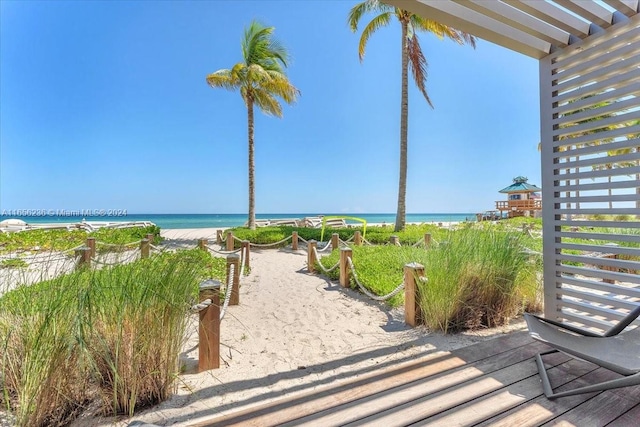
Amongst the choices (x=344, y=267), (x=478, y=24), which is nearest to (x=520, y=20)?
(x=478, y=24)

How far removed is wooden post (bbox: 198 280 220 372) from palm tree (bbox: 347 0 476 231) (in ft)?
33.5

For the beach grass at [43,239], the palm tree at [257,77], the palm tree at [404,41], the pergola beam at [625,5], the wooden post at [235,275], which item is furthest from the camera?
the palm tree at [257,77]

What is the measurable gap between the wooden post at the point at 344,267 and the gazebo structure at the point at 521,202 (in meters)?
23.9

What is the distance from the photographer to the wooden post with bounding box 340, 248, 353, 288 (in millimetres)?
5520

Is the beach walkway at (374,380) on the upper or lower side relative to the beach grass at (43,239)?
lower

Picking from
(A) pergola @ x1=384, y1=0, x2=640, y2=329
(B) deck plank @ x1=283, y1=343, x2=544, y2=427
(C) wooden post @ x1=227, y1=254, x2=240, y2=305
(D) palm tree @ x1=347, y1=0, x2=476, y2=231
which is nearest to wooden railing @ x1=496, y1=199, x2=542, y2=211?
(D) palm tree @ x1=347, y1=0, x2=476, y2=231

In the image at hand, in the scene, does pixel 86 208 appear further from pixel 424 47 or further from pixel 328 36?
pixel 424 47

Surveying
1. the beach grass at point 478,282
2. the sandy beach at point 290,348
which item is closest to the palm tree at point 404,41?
the sandy beach at point 290,348

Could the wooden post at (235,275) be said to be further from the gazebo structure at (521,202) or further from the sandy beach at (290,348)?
the gazebo structure at (521,202)

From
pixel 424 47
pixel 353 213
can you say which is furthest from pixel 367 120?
pixel 353 213

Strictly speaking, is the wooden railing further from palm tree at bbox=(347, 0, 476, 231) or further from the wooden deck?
the wooden deck

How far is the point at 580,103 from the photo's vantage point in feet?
9.06

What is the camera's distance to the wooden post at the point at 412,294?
Answer: 343cm

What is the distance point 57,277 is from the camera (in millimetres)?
1987
